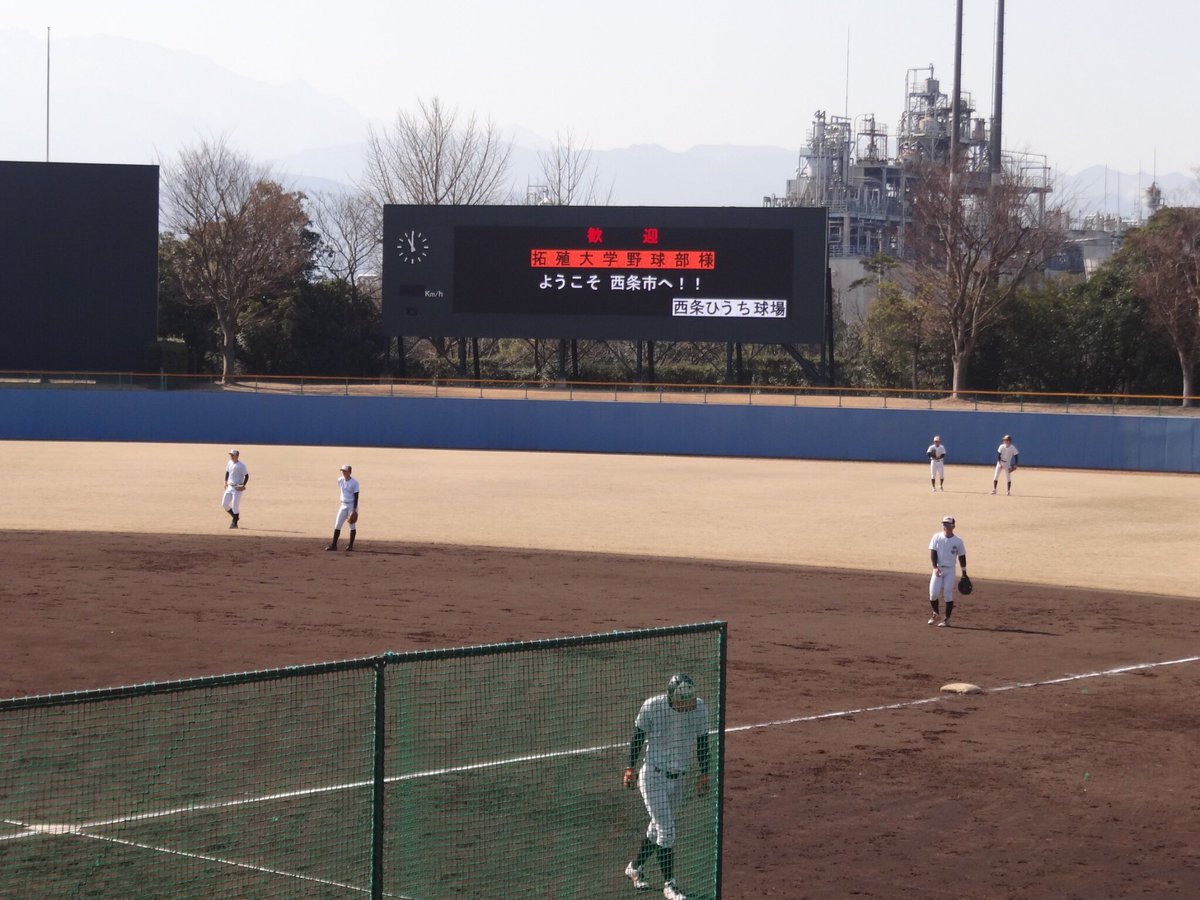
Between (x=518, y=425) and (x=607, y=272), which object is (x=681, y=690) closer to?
(x=518, y=425)

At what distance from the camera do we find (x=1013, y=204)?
6606 centimetres

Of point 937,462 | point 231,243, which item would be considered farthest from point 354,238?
point 937,462

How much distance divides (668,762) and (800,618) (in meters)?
12.1

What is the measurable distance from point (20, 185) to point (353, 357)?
19.4 meters

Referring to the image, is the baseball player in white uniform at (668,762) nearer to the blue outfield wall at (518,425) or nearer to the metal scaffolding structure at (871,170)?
the blue outfield wall at (518,425)

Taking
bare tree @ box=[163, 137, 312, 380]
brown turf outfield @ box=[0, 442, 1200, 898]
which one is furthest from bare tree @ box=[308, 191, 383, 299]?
brown turf outfield @ box=[0, 442, 1200, 898]

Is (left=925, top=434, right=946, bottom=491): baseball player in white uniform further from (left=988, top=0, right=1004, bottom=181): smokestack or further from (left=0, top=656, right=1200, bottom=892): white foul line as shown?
(left=988, top=0, right=1004, bottom=181): smokestack

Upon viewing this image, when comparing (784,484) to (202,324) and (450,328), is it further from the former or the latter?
(202,324)

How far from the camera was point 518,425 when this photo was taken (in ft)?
184

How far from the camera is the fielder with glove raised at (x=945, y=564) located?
64.3 ft

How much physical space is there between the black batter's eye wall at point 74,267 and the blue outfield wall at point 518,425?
18.0 feet

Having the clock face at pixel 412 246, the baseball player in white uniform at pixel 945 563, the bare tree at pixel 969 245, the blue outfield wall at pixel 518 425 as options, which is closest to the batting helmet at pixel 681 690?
the baseball player in white uniform at pixel 945 563

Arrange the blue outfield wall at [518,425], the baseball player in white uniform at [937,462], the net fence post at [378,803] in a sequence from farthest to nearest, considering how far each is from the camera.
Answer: the blue outfield wall at [518,425], the baseball player in white uniform at [937,462], the net fence post at [378,803]

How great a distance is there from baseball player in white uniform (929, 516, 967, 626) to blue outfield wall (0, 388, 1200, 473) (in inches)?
1325
